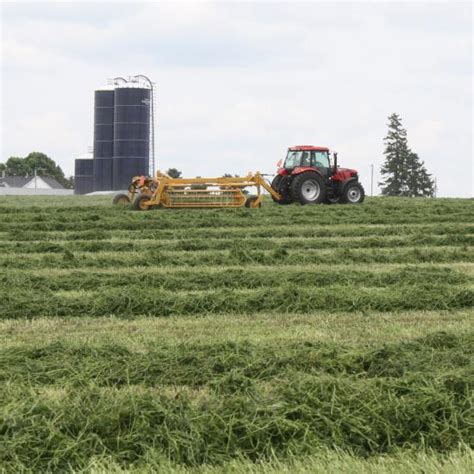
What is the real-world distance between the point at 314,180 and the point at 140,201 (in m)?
5.24

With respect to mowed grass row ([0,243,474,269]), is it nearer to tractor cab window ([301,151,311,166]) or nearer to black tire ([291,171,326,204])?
black tire ([291,171,326,204])

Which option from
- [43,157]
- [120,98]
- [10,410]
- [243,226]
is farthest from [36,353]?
[43,157]

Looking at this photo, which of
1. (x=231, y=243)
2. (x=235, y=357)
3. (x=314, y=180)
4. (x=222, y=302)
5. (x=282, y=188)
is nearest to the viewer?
(x=235, y=357)

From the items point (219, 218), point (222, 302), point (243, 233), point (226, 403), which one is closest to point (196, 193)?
point (219, 218)

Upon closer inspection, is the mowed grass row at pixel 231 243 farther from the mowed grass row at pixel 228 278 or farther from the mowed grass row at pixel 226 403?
the mowed grass row at pixel 226 403

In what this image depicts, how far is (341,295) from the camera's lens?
866cm

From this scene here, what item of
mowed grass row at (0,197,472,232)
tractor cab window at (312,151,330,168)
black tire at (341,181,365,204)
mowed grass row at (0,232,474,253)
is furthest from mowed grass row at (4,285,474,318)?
Answer: tractor cab window at (312,151,330,168)

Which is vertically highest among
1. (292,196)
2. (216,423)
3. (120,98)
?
(120,98)

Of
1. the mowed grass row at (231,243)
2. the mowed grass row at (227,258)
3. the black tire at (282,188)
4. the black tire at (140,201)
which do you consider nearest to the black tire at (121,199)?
the black tire at (140,201)

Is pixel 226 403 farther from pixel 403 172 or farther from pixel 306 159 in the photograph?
pixel 403 172

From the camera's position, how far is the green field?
423cm

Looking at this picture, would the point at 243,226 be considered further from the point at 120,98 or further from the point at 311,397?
the point at 120,98

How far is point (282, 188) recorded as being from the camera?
2300 cm

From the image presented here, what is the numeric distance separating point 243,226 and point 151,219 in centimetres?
211
